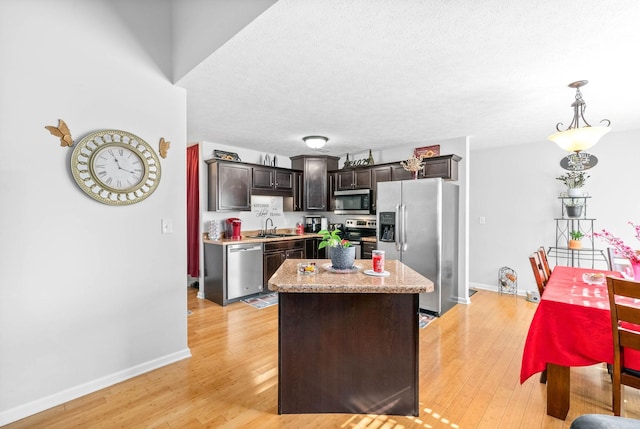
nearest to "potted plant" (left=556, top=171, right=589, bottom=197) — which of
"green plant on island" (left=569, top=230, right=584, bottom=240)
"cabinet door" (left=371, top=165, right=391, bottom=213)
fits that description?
"green plant on island" (left=569, top=230, right=584, bottom=240)

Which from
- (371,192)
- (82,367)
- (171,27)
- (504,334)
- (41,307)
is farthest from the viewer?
(371,192)

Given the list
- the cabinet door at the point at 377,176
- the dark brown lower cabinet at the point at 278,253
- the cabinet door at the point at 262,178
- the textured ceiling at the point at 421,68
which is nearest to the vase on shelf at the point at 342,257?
the textured ceiling at the point at 421,68

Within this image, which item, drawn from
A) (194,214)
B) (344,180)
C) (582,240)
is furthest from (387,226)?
(194,214)

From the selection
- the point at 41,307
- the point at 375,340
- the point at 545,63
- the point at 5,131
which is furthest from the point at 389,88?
the point at 41,307

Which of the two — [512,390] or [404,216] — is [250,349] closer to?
[512,390]

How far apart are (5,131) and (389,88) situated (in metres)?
2.73

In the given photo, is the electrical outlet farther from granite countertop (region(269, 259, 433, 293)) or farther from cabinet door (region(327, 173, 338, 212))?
cabinet door (region(327, 173, 338, 212))

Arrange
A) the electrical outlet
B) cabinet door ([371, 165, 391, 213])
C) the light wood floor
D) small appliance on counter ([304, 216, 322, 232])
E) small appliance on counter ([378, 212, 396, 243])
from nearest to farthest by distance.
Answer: the light wood floor < the electrical outlet < small appliance on counter ([378, 212, 396, 243]) < cabinet door ([371, 165, 391, 213]) < small appliance on counter ([304, 216, 322, 232])

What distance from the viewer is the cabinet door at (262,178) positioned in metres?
4.77

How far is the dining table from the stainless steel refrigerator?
67.2 inches

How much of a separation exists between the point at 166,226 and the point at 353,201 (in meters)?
3.23

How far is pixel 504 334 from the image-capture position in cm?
312

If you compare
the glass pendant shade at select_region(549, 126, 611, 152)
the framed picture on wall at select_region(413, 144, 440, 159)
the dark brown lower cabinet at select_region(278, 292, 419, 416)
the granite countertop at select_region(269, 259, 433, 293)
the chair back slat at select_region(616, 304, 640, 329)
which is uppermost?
the framed picture on wall at select_region(413, 144, 440, 159)

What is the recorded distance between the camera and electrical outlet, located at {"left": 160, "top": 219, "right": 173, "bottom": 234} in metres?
2.47
